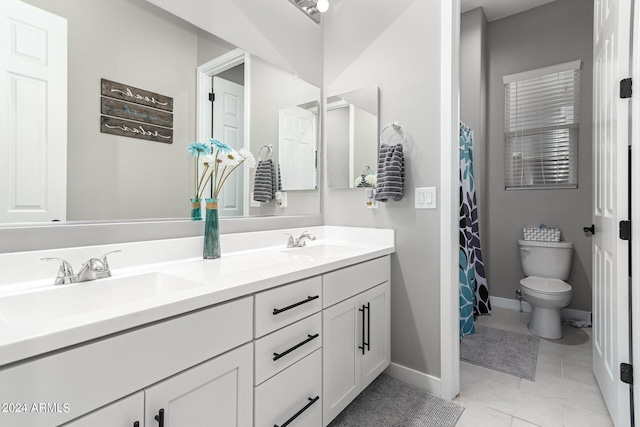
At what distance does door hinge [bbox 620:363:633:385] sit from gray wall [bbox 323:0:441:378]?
2.55 ft

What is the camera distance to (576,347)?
235 cm

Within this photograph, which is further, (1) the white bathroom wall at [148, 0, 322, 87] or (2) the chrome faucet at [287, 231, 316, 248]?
(2) the chrome faucet at [287, 231, 316, 248]

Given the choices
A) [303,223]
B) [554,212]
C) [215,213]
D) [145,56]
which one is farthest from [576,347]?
[145,56]

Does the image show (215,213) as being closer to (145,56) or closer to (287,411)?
(145,56)

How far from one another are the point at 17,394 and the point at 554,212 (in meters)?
3.63

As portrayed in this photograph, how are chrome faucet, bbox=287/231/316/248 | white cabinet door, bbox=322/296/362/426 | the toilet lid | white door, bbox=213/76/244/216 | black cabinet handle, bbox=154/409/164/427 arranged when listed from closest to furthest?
black cabinet handle, bbox=154/409/164/427, white cabinet door, bbox=322/296/362/426, white door, bbox=213/76/244/216, chrome faucet, bbox=287/231/316/248, the toilet lid

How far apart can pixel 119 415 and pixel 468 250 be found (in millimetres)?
2596

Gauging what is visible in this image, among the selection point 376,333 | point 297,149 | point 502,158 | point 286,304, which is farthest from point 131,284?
point 502,158

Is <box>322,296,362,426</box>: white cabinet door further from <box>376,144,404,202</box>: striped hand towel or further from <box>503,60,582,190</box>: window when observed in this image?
<box>503,60,582,190</box>: window

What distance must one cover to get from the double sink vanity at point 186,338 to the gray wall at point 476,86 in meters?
2.01

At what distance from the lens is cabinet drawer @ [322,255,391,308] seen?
→ 1.38 metres

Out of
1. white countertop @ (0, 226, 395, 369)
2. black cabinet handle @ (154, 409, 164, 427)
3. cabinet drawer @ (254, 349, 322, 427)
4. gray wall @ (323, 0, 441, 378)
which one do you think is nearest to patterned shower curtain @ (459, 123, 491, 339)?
gray wall @ (323, 0, 441, 378)

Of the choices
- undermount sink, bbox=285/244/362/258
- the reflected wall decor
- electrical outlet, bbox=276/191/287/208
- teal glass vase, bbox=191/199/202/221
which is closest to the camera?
the reflected wall decor

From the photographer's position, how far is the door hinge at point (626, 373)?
1.38 metres
